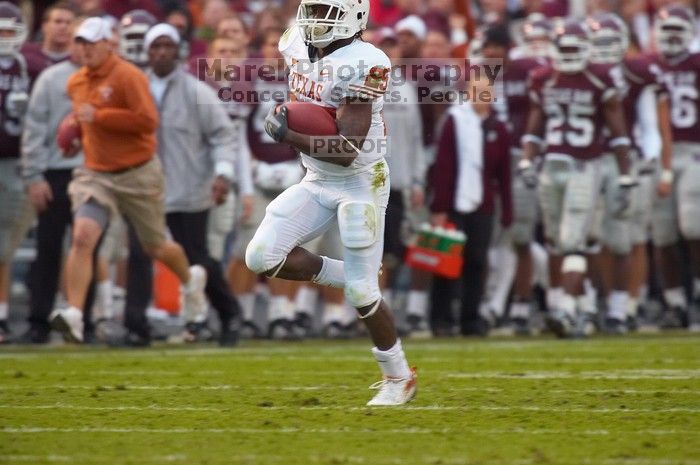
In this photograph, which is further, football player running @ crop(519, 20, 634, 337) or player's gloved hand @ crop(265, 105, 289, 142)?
football player running @ crop(519, 20, 634, 337)

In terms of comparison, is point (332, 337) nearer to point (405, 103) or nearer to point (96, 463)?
point (405, 103)

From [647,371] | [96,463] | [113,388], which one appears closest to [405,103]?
[647,371]

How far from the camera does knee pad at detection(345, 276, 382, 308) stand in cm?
620

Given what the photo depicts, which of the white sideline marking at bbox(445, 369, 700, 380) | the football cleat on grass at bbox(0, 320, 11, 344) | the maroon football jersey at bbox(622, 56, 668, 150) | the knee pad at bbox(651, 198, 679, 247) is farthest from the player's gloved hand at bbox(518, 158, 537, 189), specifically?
the football cleat on grass at bbox(0, 320, 11, 344)

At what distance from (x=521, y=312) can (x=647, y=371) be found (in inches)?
131

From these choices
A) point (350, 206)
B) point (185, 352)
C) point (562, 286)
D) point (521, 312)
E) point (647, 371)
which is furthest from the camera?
point (521, 312)

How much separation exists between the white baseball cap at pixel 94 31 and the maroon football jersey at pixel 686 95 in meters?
4.23

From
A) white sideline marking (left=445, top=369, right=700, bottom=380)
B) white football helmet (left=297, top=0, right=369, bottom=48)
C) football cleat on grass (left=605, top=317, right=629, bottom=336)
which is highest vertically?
white football helmet (left=297, top=0, right=369, bottom=48)

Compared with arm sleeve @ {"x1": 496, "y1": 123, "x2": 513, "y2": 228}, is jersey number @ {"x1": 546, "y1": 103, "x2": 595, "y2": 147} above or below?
above

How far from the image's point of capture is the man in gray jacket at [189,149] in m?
9.62

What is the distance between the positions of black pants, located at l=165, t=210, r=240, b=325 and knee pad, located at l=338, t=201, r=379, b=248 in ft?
11.1

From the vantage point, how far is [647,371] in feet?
25.5

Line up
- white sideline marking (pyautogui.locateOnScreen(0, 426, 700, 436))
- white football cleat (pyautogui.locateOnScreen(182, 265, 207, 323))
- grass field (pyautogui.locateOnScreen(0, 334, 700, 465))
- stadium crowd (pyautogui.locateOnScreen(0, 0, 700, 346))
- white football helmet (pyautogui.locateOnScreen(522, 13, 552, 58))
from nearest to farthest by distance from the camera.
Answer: grass field (pyautogui.locateOnScreen(0, 334, 700, 465))
white sideline marking (pyautogui.locateOnScreen(0, 426, 700, 436))
stadium crowd (pyautogui.locateOnScreen(0, 0, 700, 346))
white football cleat (pyautogui.locateOnScreen(182, 265, 207, 323))
white football helmet (pyautogui.locateOnScreen(522, 13, 552, 58))

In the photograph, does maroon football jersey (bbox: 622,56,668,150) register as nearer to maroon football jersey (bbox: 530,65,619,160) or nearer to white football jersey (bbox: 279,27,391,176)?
maroon football jersey (bbox: 530,65,619,160)
